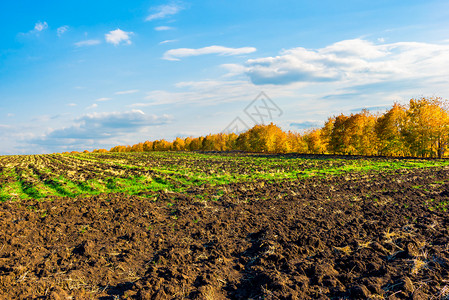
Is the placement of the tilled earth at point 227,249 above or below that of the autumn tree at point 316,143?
below

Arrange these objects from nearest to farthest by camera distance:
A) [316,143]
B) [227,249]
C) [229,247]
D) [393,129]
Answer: [227,249] < [229,247] < [393,129] < [316,143]

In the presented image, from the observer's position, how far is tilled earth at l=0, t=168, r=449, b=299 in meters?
5.68

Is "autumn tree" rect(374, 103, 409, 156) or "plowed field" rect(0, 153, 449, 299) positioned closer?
"plowed field" rect(0, 153, 449, 299)

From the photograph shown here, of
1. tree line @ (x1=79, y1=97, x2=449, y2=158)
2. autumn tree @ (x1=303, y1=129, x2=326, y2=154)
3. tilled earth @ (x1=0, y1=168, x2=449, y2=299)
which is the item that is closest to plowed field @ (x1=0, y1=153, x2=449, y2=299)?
tilled earth @ (x1=0, y1=168, x2=449, y2=299)

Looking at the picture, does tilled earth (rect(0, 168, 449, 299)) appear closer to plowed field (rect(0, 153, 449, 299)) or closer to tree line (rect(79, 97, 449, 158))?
plowed field (rect(0, 153, 449, 299))

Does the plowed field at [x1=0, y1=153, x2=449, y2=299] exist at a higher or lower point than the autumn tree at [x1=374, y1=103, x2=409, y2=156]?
lower

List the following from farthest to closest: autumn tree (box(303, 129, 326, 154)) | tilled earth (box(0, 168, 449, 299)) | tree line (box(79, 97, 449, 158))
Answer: autumn tree (box(303, 129, 326, 154)) < tree line (box(79, 97, 449, 158)) < tilled earth (box(0, 168, 449, 299))

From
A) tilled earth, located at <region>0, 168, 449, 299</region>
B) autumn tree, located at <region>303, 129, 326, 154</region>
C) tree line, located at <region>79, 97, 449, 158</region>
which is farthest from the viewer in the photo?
autumn tree, located at <region>303, 129, 326, 154</region>

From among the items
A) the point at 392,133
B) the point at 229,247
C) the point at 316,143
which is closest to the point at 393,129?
the point at 392,133

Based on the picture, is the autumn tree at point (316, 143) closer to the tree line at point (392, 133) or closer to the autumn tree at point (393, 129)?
the tree line at point (392, 133)

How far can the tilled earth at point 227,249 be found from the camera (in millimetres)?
5676

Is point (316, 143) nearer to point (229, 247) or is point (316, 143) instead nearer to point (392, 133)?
point (392, 133)

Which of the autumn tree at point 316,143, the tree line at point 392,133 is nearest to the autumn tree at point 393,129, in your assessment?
the tree line at point 392,133

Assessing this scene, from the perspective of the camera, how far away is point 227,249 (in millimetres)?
7848
